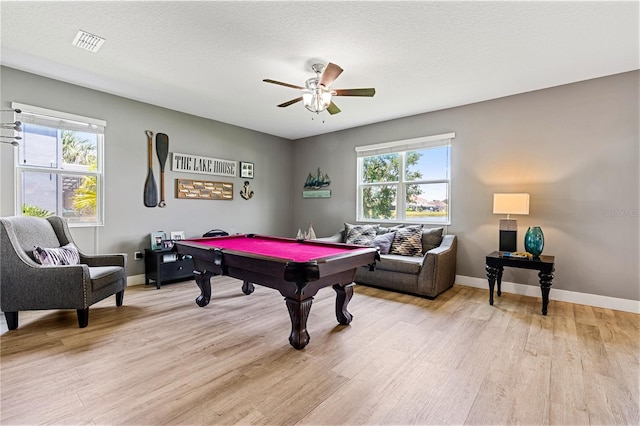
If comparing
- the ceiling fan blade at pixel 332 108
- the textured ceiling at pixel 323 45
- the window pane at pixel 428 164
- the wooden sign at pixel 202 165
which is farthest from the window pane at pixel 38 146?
the window pane at pixel 428 164

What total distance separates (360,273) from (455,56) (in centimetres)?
292

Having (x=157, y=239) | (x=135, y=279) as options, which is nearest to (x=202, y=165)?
(x=157, y=239)

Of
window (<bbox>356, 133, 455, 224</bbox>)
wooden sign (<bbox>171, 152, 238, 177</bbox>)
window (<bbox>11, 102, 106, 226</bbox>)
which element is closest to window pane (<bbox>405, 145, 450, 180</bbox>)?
window (<bbox>356, 133, 455, 224</bbox>)

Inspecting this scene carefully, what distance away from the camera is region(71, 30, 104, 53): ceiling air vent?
8.87 feet

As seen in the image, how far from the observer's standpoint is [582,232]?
362cm

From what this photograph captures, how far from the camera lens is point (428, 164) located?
4863 millimetres

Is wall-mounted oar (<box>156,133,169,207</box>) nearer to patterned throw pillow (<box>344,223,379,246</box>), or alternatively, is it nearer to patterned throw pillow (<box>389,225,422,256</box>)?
patterned throw pillow (<box>344,223,379,246</box>)

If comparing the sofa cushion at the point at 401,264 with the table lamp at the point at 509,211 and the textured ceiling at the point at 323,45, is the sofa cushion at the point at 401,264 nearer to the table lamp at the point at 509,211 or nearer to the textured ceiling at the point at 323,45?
the table lamp at the point at 509,211

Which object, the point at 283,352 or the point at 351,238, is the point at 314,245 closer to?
the point at 283,352

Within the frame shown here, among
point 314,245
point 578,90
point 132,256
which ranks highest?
point 578,90

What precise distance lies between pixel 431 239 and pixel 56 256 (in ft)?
14.7

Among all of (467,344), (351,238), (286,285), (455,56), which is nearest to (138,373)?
(286,285)

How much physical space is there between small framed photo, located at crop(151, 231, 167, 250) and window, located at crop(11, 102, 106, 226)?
0.68m

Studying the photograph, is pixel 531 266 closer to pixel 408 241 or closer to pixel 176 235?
pixel 408 241
